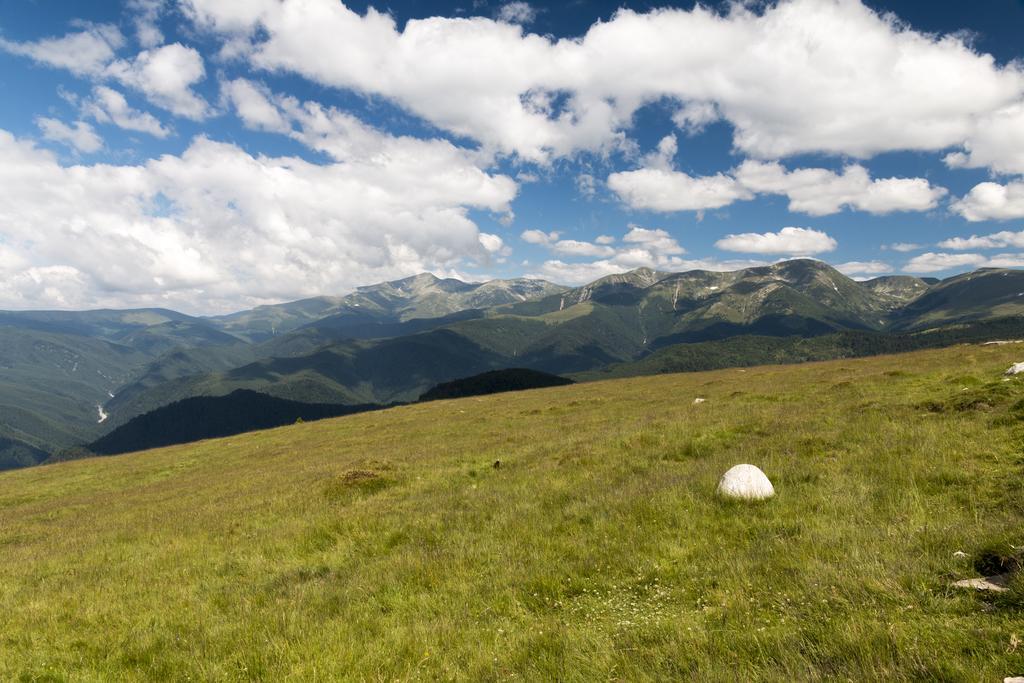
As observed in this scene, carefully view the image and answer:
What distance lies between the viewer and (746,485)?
11406mm

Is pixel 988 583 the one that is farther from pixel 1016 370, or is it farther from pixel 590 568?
pixel 1016 370

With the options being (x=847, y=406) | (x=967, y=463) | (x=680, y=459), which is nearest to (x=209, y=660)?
(x=680, y=459)

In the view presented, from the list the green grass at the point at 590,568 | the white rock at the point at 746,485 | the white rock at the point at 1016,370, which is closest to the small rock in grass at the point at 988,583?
the green grass at the point at 590,568

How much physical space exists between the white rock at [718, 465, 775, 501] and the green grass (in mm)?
389

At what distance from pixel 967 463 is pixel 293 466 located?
3137 centimetres

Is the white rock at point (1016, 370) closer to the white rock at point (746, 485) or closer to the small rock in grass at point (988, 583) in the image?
the white rock at point (746, 485)

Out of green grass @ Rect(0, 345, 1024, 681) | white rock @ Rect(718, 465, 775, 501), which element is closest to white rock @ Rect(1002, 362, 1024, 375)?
green grass @ Rect(0, 345, 1024, 681)

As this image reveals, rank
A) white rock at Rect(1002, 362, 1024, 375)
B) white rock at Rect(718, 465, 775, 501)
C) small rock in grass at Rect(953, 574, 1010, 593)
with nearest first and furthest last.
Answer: small rock in grass at Rect(953, 574, 1010, 593) < white rock at Rect(718, 465, 775, 501) < white rock at Rect(1002, 362, 1024, 375)

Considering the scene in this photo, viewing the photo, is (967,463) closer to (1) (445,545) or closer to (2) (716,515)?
(2) (716,515)

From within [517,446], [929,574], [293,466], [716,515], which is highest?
[929,574]

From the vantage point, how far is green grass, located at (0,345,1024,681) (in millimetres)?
5770

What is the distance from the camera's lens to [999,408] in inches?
585

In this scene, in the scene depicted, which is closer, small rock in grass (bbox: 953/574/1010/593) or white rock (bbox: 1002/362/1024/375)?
small rock in grass (bbox: 953/574/1010/593)

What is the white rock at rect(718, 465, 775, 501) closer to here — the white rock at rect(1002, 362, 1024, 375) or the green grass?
the green grass
